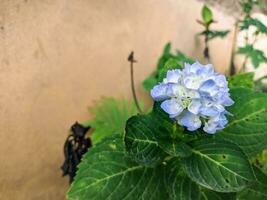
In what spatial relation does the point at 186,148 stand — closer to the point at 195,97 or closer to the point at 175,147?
the point at 175,147

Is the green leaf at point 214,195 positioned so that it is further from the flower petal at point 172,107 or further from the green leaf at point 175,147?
the flower petal at point 172,107

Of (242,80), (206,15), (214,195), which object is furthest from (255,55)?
(214,195)

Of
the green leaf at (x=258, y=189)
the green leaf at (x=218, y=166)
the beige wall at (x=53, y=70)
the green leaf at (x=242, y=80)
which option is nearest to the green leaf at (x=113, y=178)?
the green leaf at (x=218, y=166)

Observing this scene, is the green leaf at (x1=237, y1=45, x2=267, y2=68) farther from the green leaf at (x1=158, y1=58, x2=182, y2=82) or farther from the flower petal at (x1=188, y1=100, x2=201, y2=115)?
the flower petal at (x1=188, y1=100, x2=201, y2=115)

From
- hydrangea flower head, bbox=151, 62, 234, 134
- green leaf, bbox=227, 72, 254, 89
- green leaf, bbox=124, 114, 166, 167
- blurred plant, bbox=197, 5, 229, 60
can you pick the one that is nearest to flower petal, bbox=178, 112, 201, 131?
hydrangea flower head, bbox=151, 62, 234, 134

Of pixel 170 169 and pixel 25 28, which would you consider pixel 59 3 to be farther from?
pixel 170 169

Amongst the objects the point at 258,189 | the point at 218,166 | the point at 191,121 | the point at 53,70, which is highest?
the point at 53,70

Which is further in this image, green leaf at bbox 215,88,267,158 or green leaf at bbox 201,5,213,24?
green leaf at bbox 201,5,213,24
